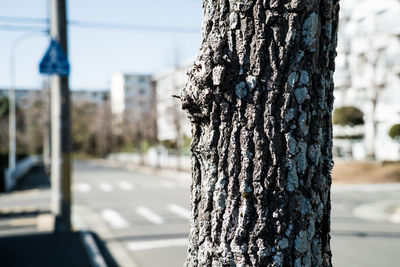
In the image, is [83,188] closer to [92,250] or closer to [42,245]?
[42,245]

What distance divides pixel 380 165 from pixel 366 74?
12.7 meters

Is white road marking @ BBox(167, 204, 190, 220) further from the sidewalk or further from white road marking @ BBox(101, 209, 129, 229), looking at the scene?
the sidewalk

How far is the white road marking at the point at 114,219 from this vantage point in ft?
38.6

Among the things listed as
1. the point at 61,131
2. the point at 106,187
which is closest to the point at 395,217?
the point at 61,131

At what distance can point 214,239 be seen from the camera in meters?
1.86

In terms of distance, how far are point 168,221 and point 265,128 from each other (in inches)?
424

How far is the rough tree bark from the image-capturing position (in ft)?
5.80

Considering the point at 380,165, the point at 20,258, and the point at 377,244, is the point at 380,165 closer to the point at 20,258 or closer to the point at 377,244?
the point at 377,244

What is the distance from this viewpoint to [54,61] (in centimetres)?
862

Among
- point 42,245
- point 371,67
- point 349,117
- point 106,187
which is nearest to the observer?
point 42,245

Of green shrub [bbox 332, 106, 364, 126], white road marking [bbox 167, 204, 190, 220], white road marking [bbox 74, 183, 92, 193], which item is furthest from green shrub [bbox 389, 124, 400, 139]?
white road marking [bbox 74, 183, 92, 193]

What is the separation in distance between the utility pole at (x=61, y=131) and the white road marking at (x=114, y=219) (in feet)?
7.99

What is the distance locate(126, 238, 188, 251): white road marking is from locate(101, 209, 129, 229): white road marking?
7.17 feet

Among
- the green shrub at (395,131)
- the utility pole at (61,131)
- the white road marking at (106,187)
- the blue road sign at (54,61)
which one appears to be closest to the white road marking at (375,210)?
the utility pole at (61,131)
